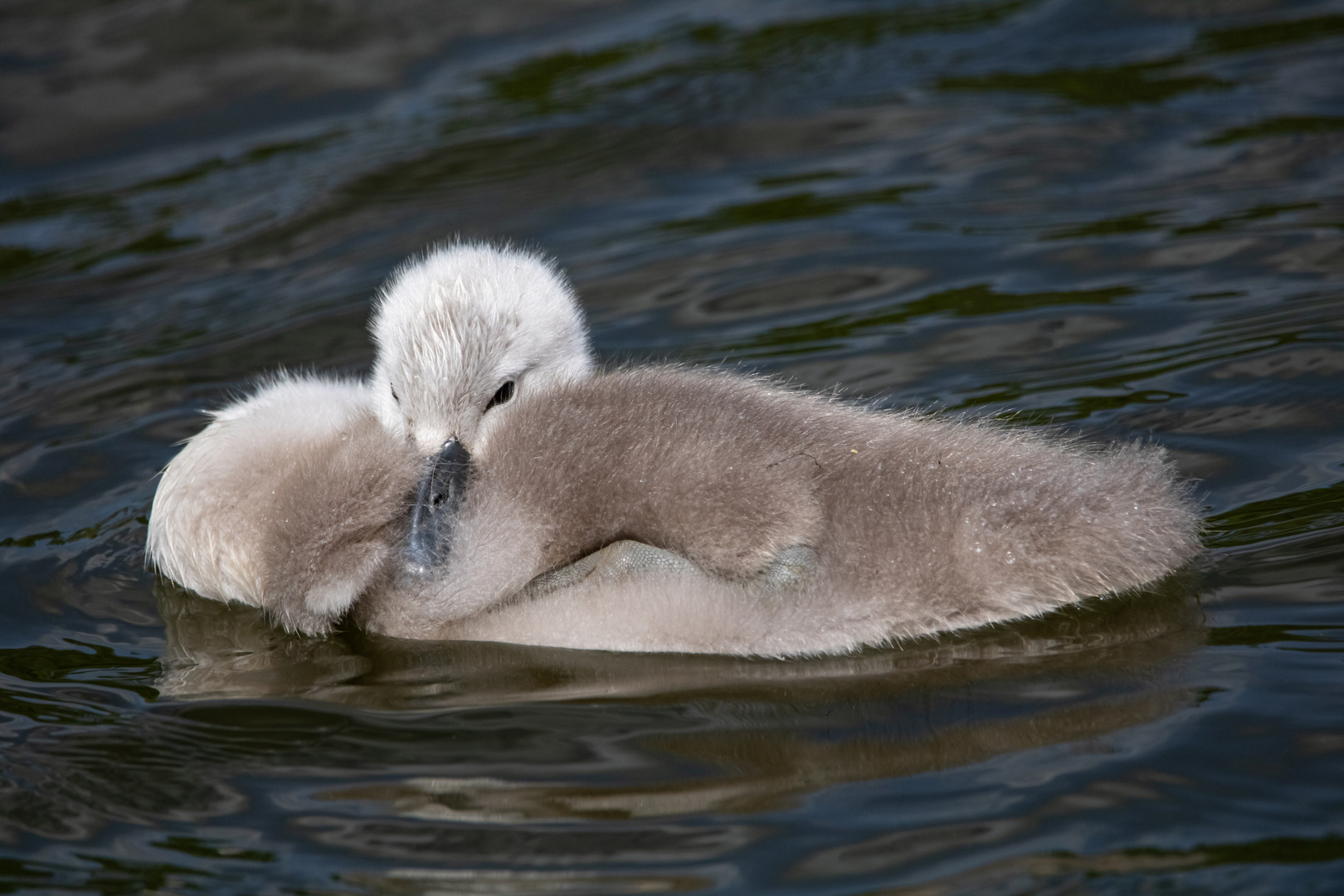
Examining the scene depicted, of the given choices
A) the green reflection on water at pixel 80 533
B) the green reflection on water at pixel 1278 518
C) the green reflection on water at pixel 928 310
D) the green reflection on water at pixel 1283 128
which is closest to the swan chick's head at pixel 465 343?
the green reflection on water at pixel 80 533

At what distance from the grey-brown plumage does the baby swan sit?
17 centimetres

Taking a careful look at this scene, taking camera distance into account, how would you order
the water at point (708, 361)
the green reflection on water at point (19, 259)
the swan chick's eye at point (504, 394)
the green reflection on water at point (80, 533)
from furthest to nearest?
1. the green reflection on water at point (19, 259)
2. the green reflection on water at point (80, 533)
3. the swan chick's eye at point (504, 394)
4. the water at point (708, 361)

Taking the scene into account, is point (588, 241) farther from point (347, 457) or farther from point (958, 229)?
point (347, 457)

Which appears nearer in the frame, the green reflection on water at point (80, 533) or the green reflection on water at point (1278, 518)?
the green reflection on water at point (1278, 518)

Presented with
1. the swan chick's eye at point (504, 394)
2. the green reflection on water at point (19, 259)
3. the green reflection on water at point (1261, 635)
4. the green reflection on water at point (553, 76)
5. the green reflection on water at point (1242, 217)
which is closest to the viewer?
the green reflection on water at point (1261, 635)

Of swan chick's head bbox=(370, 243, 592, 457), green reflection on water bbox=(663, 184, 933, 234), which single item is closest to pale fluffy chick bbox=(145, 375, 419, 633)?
swan chick's head bbox=(370, 243, 592, 457)

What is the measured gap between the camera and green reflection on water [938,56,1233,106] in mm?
7762

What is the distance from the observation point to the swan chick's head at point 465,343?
418 cm

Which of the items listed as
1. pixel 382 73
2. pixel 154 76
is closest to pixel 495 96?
pixel 382 73

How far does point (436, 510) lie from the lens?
3.97 metres

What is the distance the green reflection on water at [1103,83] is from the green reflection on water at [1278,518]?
370 centimetres

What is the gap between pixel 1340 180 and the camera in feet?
21.6

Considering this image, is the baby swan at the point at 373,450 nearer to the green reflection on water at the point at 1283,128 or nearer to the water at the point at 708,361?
the water at the point at 708,361

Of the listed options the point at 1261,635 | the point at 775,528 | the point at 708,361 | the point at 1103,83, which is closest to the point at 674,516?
the point at 775,528
